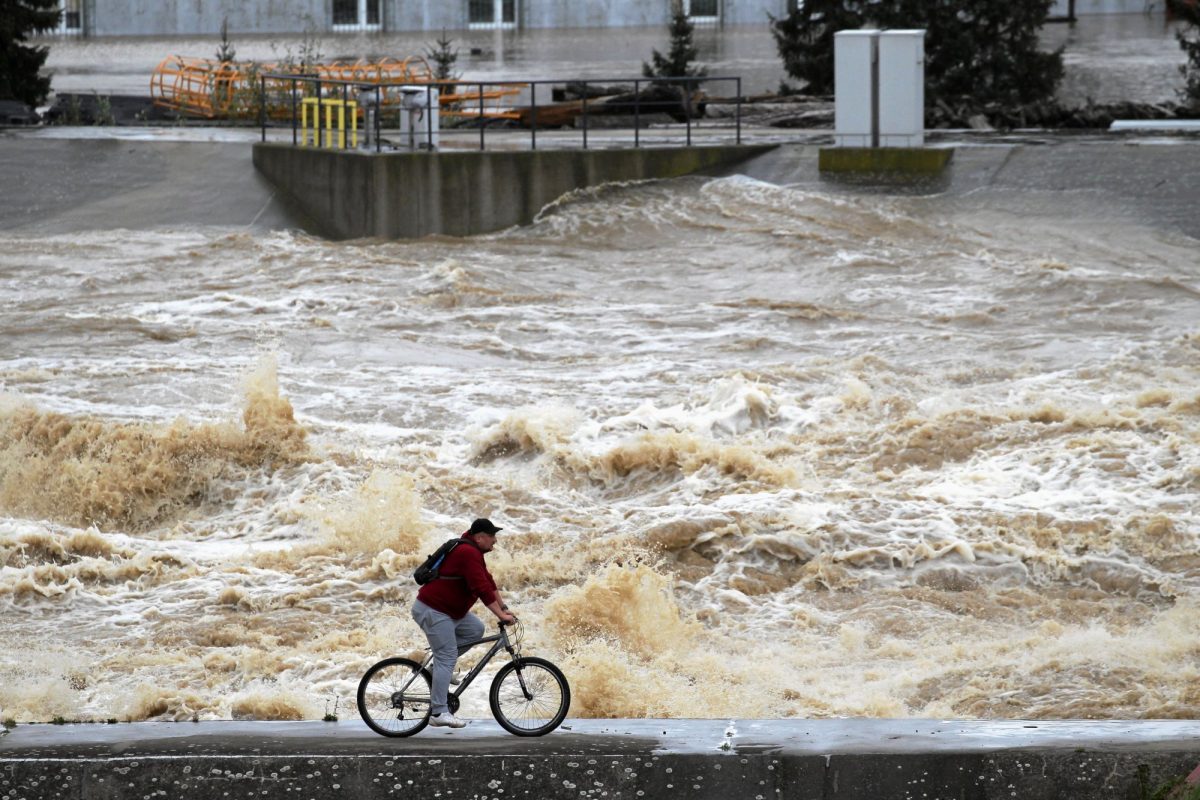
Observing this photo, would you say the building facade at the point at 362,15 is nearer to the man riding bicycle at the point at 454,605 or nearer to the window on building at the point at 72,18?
the window on building at the point at 72,18

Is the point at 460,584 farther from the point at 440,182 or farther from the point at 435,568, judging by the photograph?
the point at 440,182

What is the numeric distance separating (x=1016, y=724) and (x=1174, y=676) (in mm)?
3030

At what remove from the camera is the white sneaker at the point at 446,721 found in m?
7.08

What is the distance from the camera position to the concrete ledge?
930 inches

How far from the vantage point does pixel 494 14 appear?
6025 centimetres

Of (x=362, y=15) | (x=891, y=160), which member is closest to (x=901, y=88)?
(x=891, y=160)

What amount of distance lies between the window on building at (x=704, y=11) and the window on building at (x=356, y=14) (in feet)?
39.4

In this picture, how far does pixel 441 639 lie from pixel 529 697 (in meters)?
0.46

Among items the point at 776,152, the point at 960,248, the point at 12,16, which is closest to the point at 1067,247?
the point at 960,248

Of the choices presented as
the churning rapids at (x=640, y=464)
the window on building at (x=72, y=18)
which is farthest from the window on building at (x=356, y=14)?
the churning rapids at (x=640, y=464)

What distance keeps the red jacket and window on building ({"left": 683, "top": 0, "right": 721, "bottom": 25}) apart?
174 feet

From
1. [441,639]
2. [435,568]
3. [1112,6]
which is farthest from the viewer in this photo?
[1112,6]

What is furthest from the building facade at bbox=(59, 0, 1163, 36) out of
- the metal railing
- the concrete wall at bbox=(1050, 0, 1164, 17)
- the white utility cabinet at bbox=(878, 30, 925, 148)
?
the white utility cabinet at bbox=(878, 30, 925, 148)

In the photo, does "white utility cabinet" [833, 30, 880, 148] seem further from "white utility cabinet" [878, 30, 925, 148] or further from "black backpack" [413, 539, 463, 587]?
"black backpack" [413, 539, 463, 587]
